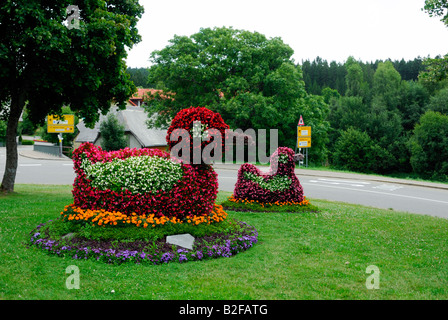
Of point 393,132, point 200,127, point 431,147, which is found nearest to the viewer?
point 200,127

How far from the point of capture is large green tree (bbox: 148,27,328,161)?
30656mm

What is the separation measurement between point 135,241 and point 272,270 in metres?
2.68

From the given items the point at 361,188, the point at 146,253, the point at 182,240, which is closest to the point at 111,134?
the point at 361,188

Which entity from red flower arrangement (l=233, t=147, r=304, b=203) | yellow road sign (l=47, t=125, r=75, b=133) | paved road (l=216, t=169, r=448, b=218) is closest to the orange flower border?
red flower arrangement (l=233, t=147, r=304, b=203)

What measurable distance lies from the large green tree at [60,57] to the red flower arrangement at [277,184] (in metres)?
5.87

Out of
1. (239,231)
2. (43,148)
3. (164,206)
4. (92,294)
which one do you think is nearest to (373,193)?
(239,231)

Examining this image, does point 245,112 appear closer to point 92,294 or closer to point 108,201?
point 108,201

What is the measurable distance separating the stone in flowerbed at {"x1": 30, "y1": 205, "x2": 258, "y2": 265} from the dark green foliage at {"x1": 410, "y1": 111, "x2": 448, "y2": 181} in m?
43.0

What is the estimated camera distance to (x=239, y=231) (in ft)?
27.0

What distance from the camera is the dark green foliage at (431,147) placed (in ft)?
142

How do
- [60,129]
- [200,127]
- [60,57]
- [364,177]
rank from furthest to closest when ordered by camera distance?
1. [60,129]
2. [364,177]
3. [60,57]
4. [200,127]

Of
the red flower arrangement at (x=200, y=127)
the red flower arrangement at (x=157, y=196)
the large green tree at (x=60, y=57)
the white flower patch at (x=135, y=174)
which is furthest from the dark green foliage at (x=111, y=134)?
the red flower arrangement at (x=200, y=127)

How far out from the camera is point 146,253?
21.9ft

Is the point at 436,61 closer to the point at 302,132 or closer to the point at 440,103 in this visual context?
the point at 302,132
